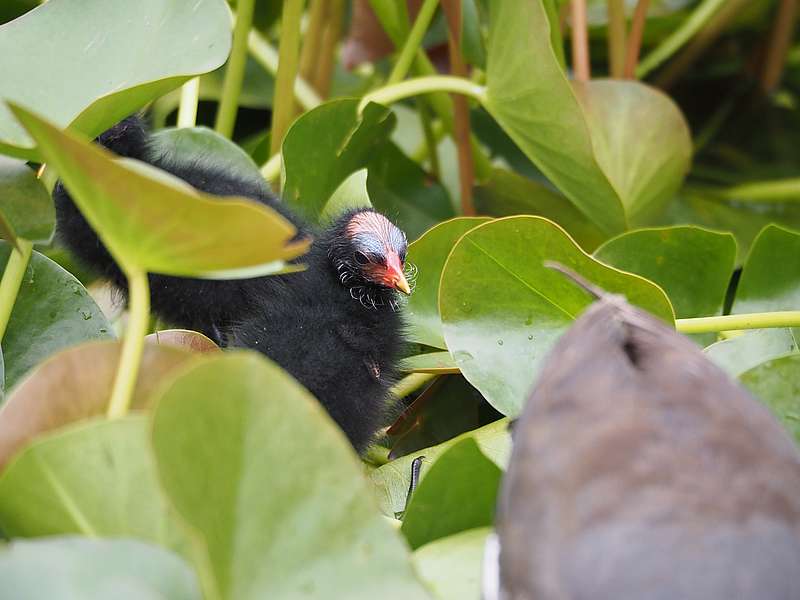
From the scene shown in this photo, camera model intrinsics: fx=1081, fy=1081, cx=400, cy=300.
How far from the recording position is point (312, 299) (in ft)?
3.39

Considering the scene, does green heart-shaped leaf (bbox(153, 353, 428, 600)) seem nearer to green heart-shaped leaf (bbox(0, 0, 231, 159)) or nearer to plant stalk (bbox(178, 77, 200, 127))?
green heart-shaped leaf (bbox(0, 0, 231, 159))

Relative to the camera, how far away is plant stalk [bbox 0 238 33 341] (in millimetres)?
813

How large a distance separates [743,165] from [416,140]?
0.57 metres

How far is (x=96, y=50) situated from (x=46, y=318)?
9.3 inches

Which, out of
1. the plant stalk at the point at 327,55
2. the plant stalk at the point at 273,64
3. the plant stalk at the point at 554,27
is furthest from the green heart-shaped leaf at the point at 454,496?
the plant stalk at the point at 327,55

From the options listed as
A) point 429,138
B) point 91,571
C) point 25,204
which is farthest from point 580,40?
point 91,571

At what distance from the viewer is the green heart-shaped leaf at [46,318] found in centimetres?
83

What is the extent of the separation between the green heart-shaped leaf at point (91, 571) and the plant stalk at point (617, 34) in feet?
3.42

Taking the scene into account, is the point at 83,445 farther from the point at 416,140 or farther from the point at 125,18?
the point at 416,140

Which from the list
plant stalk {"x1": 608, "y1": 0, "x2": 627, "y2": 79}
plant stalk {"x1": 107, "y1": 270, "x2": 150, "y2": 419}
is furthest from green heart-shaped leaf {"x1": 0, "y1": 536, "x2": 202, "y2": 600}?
plant stalk {"x1": 608, "y1": 0, "x2": 627, "y2": 79}

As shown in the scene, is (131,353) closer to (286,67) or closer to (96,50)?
(96,50)

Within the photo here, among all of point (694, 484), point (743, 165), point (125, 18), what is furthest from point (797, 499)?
point (743, 165)

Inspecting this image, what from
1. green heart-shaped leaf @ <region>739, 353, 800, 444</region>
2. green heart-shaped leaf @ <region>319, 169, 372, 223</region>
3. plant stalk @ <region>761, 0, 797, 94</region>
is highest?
green heart-shaped leaf @ <region>739, 353, 800, 444</region>

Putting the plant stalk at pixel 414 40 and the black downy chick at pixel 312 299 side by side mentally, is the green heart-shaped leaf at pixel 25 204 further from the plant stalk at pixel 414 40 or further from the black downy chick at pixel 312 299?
the plant stalk at pixel 414 40
